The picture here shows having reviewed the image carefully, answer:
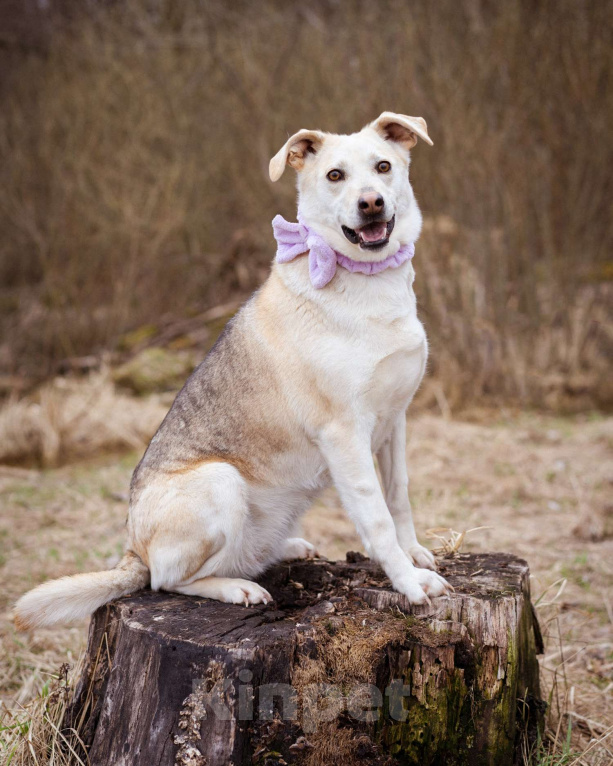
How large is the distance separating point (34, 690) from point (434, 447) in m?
4.73

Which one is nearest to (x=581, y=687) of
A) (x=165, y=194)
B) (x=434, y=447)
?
(x=434, y=447)

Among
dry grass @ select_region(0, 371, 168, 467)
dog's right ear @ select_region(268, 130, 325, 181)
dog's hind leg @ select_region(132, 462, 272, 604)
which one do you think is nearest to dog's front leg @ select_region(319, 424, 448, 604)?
dog's hind leg @ select_region(132, 462, 272, 604)

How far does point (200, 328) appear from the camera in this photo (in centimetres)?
1038

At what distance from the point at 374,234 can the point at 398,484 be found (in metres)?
1.04

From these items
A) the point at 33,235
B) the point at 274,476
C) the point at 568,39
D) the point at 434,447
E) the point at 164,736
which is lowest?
the point at 434,447

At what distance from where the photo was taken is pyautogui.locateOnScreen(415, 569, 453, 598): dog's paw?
259cm

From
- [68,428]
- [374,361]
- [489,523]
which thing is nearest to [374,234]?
[374,361]

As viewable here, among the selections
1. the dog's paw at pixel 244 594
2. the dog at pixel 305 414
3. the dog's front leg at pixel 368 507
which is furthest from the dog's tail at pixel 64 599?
the dog's front leg at pixel 368 507

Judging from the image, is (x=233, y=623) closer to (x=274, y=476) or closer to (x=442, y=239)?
(x=274, y=476)

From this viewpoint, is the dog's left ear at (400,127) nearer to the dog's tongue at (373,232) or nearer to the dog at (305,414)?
the dog at (305,414)

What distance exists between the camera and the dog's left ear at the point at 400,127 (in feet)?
9.53

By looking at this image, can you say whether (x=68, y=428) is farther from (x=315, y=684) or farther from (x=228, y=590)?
(x=315, y=684)

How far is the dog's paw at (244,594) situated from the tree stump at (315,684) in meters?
0.08

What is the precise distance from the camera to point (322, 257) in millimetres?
2799
